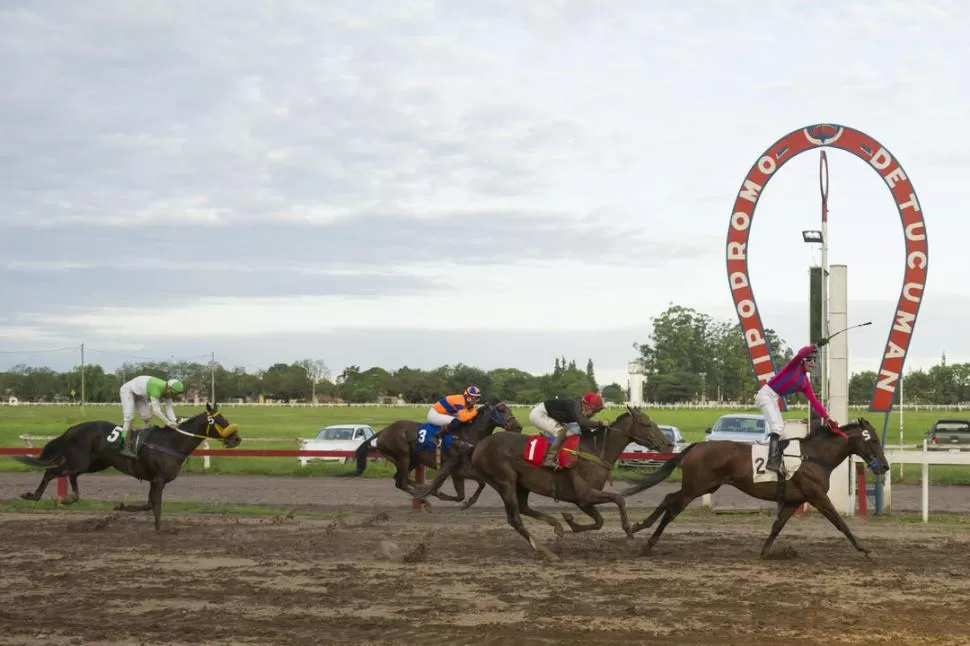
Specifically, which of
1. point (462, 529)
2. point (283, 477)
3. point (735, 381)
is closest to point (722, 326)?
point (735, 381)

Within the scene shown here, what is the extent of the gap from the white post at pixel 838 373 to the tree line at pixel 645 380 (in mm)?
78476

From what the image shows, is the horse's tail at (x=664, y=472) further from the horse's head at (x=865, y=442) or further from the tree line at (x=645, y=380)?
the tree line at (x=645, y=380)

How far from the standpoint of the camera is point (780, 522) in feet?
38.2

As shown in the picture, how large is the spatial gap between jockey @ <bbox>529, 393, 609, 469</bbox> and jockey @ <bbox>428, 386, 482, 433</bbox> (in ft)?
11.3

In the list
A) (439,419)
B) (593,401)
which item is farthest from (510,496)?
(439,419)

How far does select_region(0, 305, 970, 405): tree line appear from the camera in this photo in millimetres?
112875

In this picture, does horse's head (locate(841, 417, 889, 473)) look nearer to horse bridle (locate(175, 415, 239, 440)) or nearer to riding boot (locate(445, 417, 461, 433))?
riding boot (locate(445, 417, 461, 433))

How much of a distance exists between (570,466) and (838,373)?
6281 mm

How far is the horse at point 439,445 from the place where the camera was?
1567 cm

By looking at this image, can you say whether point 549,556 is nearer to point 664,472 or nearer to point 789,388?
point 664,472

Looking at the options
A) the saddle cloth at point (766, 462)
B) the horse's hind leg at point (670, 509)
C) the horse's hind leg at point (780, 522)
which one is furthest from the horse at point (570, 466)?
the horse's hind leg at point (780, 522)

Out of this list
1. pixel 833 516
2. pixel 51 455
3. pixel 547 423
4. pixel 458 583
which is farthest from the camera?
pixel 51 455

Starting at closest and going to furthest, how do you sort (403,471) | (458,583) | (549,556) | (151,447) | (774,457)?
1. (458,583)
2. (549,556)
3. (774,457)
4. (151,447)
5. (403,471)

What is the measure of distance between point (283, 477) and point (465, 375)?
67.4 metres
